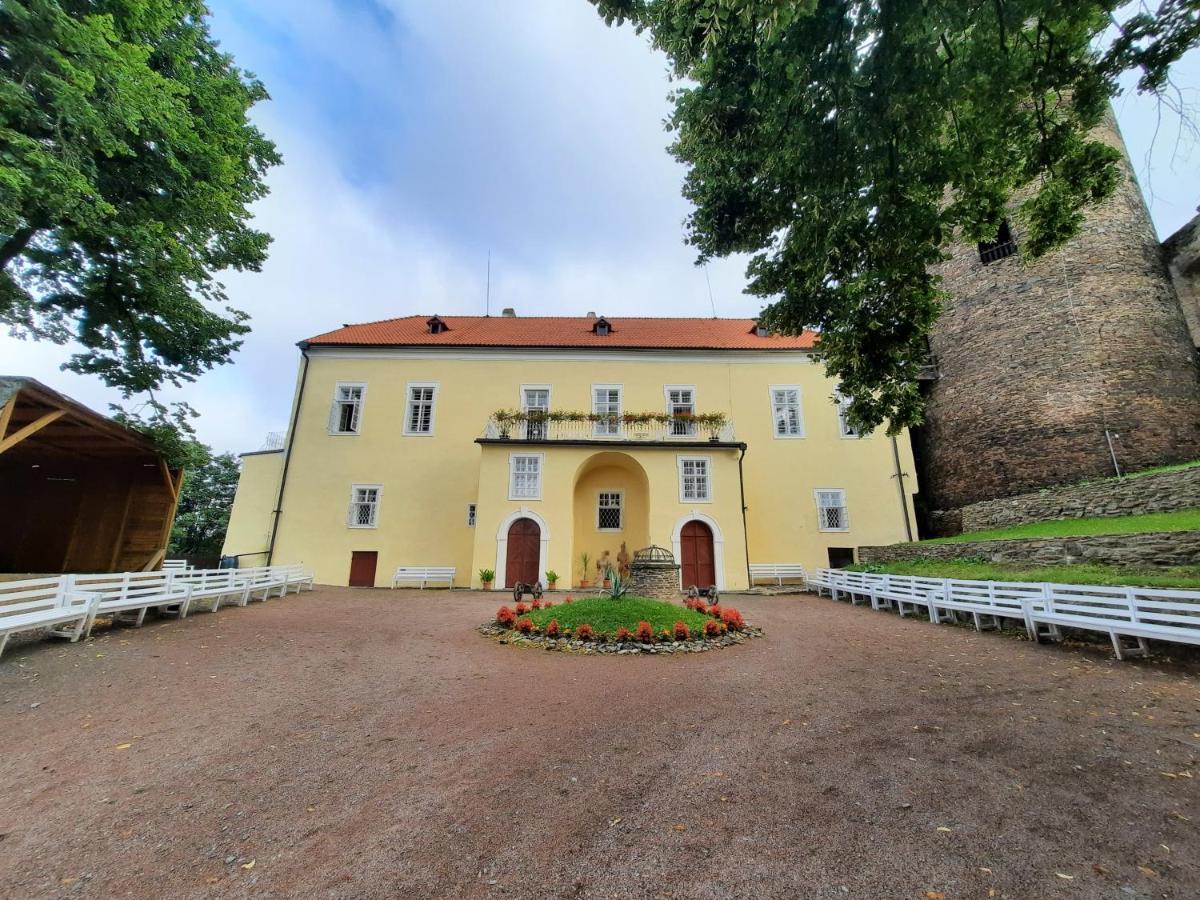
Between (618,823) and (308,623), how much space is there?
8.54m

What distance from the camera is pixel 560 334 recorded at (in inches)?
843

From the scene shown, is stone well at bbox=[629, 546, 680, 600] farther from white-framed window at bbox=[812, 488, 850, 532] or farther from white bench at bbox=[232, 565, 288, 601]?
white bench at bbox=[232, 565, 288, 601]

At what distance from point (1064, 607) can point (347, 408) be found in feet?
70.3

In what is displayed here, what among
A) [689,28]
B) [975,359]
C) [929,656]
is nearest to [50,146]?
[689,28]

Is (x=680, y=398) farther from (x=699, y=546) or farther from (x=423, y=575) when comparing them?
(x=423, y=575)

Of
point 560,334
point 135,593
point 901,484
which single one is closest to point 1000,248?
point 901,484

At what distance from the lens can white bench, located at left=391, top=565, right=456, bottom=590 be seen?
17.0m

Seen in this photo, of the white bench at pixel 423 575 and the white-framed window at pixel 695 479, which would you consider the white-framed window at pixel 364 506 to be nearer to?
the white bench at pixel 423 575

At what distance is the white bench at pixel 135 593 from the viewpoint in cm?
747

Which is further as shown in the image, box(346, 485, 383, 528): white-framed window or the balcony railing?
box(346, 485, 383, 528): white-framed window

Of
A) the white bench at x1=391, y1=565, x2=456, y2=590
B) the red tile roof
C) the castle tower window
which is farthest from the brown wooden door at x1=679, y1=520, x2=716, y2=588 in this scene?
the castle tower window

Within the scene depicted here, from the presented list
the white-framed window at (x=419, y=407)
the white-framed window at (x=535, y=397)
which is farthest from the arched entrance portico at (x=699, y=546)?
the white-framed window at (x=419, y=407)

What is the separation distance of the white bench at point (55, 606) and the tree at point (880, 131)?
33.9 ft

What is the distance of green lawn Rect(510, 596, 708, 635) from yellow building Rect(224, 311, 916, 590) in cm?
655
